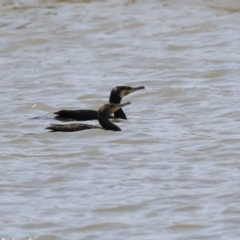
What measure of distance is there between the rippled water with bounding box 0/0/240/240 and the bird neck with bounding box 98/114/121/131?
0.12 m

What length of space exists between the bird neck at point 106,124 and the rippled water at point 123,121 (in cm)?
12

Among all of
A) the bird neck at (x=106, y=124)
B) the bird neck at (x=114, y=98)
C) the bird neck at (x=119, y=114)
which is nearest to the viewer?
the bird neck at (x=106, y=124)

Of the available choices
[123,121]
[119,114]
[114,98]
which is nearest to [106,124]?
[123,121]

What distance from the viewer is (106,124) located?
12.9 meters

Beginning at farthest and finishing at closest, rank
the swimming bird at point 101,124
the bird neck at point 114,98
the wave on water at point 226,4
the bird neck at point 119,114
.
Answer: the wave on water at point 226,4 < the bird neck at point 114,98 < the bird neck at point 119,114 < the swimming bird at point 101,124

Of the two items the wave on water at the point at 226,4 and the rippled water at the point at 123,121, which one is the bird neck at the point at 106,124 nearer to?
the rippled water at the point at 123,121

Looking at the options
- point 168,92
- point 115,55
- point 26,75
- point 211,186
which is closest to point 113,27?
point 115,55

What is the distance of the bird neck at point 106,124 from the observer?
509 inches

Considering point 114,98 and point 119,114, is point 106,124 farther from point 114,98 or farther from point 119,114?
point 114,98

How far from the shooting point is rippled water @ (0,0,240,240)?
914cm

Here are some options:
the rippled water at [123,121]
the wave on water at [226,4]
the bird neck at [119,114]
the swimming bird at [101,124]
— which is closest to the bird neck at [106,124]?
the swimming bird at [101,124]

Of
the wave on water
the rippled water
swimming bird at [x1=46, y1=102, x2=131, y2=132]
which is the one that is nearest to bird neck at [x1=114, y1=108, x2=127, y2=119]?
the rippled water

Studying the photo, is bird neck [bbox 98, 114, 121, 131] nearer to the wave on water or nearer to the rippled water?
the rippled water

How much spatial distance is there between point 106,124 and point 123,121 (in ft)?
2.91
